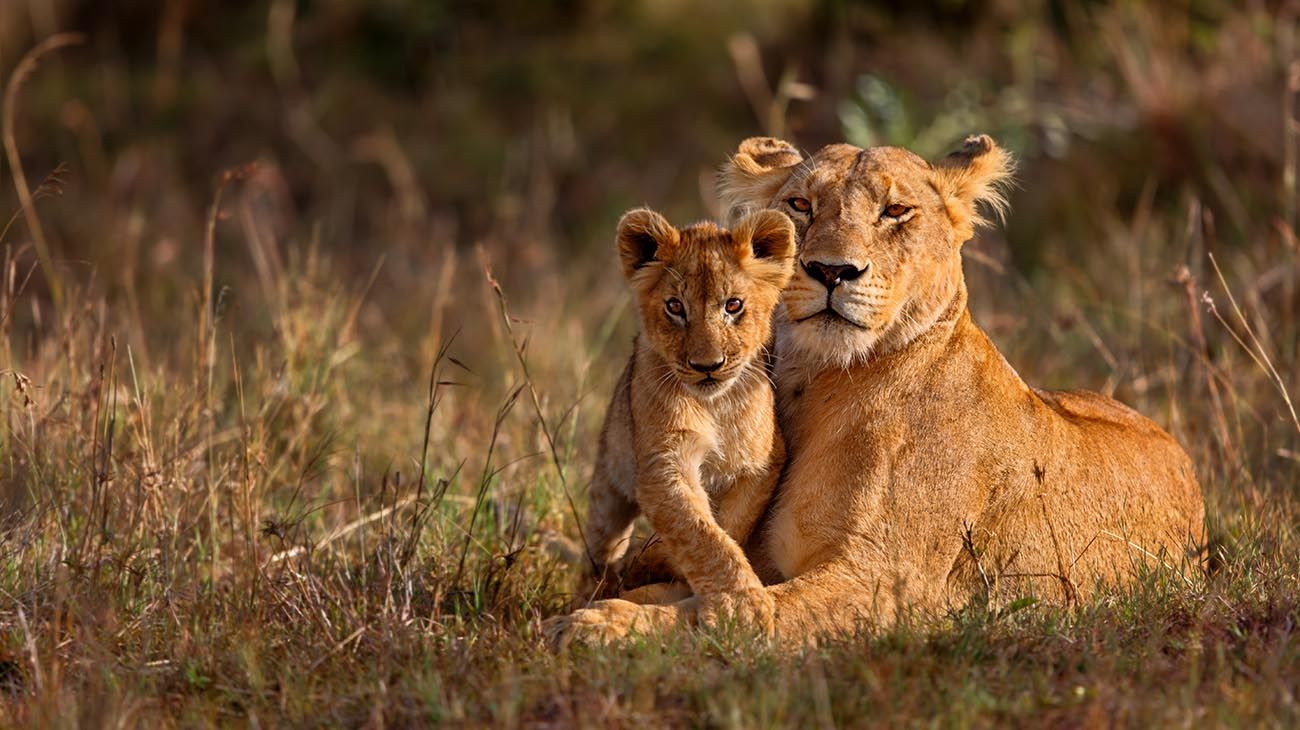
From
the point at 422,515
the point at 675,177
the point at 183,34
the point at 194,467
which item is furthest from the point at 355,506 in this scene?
the point at 183,34

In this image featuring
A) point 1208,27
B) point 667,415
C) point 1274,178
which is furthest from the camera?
point 1208,27

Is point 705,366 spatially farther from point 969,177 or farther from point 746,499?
point 969,177

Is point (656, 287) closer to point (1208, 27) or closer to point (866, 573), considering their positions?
point (866, 573)

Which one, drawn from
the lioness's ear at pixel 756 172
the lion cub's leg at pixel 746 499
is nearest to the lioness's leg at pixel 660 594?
the lion cub's leg at pixel 746 499

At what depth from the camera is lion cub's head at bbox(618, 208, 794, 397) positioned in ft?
16.4

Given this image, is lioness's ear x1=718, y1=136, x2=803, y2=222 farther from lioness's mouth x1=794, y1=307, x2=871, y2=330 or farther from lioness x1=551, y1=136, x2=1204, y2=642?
lioness's mouth x1=794, y1=307, x2=871, y2=330

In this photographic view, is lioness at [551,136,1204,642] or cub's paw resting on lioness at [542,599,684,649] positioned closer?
cub's paw resting on lioness at [542,599,684,649]

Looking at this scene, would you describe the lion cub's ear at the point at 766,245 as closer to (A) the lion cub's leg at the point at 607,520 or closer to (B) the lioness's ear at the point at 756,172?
(B) the lioness's ear at the point at 756,172

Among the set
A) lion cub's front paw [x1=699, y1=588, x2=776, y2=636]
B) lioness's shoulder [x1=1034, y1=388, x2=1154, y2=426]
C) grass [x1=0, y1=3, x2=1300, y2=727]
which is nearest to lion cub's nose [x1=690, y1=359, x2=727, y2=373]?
lion cub's front paw [x1=699, y1=588, x2=776, y2=636]

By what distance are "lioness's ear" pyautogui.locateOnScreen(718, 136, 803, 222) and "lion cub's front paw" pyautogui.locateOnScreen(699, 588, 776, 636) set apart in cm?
148

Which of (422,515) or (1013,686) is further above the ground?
(1013,686)

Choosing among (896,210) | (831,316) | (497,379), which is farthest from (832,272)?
(497,379)

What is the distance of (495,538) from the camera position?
20.6 feet

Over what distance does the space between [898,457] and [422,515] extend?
165cm
